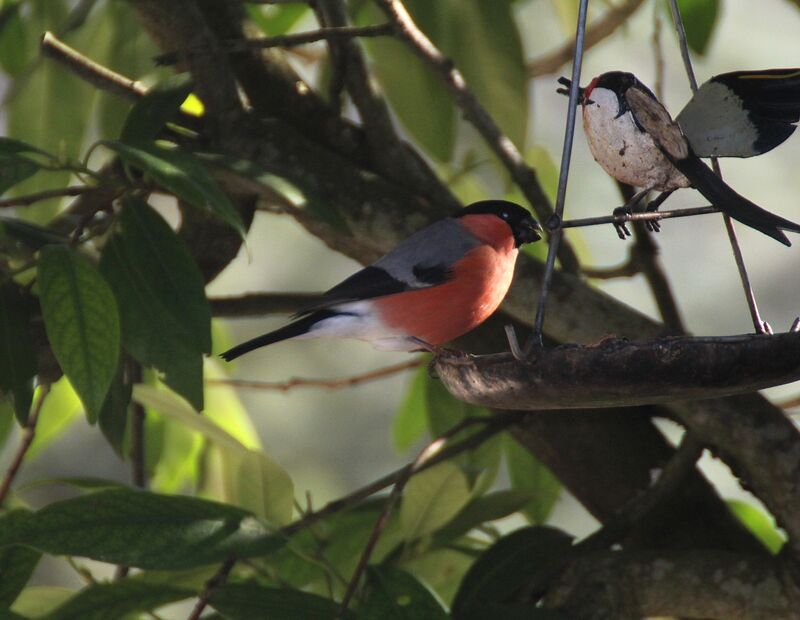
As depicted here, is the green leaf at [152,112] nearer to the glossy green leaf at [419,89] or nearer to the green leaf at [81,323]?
the green leaf at [81,323]

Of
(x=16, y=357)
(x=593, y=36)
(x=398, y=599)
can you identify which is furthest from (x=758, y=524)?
(x=16, y=357)

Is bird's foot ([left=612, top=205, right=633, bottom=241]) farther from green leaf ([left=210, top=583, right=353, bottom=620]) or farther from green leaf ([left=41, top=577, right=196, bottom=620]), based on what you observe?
green leaf ([left=41, top=577, right=196, bottom=620])

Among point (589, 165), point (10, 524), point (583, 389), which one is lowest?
point (10, 524)

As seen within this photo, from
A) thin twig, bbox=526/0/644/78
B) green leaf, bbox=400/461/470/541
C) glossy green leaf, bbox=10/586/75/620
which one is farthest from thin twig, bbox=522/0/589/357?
glossy green leaf, bbox=10/586/75/620

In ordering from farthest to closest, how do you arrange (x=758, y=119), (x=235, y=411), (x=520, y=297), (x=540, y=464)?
(x=235, y=411)
(x=540, y=464)
(x=520, y=297)
(x=758, y=119)

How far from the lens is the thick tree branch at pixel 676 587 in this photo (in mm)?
1416

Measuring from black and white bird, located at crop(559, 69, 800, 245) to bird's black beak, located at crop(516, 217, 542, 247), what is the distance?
19.2 inches

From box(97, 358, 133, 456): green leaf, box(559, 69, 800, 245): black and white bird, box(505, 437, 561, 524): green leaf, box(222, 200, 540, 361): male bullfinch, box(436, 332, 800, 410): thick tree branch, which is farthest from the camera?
box(505, 437, 561, 524): green leaf

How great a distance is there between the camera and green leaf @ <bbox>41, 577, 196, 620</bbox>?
4.32 ft

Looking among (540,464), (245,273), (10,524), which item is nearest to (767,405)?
(540,464)

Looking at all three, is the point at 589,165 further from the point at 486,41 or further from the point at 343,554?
the point at 343,554

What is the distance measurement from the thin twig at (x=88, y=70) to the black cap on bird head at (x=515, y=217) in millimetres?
558

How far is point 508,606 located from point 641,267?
2.27 feet

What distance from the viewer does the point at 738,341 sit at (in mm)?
824
